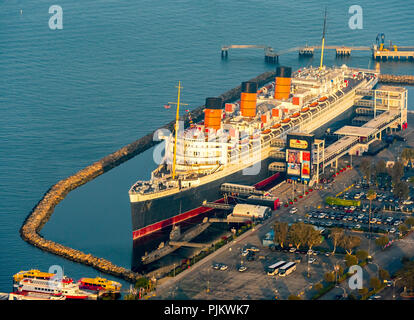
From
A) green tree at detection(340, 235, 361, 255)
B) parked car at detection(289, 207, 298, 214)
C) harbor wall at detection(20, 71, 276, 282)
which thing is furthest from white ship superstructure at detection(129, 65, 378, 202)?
green tree at detection(340, 235, 361, 255)

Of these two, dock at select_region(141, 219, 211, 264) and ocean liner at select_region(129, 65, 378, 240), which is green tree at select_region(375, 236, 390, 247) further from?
ocean liner at select_region(129, 65, 378, 240)

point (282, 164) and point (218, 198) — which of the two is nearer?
point (218, 198)

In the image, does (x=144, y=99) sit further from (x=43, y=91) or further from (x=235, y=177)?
(x=235, y=177)

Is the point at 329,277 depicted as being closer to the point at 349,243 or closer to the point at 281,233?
the point at 349,243

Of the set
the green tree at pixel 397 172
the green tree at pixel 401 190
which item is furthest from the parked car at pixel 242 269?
the green tree at pixel 397 172

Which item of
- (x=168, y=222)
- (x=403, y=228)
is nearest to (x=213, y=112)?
(x=168, y=222)

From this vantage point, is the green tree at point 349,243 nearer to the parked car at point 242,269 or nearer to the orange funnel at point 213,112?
the parked car at point 242,269

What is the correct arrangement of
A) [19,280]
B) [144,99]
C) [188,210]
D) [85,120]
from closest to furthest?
[19,280] < [188,210] < [85,120] < [144,99]

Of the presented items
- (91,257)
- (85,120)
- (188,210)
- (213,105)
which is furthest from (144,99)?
(91,257)
